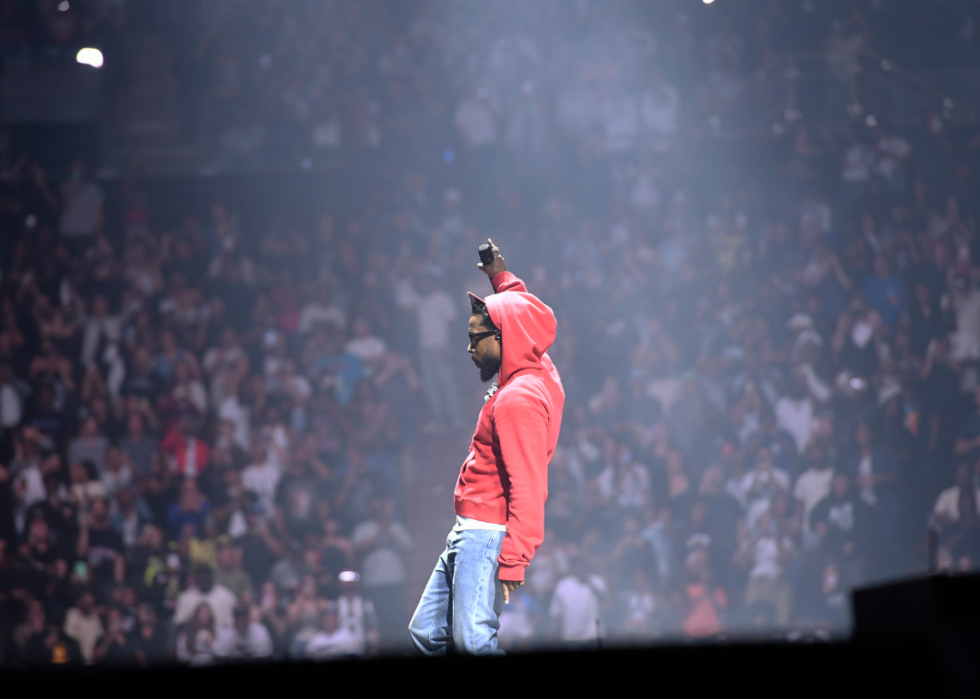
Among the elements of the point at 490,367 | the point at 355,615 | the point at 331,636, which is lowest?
the point at 331,636

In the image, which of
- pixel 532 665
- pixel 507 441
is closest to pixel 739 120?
pixel 507 441

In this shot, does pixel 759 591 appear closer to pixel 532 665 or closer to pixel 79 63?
pixel 532 665

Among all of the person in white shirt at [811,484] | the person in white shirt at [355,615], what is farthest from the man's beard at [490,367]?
the person in white shirt at [811,484]

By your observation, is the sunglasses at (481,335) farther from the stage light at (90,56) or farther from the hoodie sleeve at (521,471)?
the stage light at (90,56)

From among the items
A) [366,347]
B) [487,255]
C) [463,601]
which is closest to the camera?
[463,601]

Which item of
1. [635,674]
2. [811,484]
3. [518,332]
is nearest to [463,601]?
[518,332]

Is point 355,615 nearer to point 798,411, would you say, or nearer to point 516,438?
point 798,411

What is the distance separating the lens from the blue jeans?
3125 millimetres

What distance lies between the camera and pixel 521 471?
3.18 meters

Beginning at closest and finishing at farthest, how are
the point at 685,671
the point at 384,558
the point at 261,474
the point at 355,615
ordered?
the point at 685,671, the point at 355,615, the point at 384,558, the point at 261,474

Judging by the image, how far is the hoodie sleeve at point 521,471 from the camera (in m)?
3.15

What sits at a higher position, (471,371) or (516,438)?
(471,371)

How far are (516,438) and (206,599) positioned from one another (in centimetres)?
499

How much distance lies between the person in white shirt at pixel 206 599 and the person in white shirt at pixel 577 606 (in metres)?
2.52
